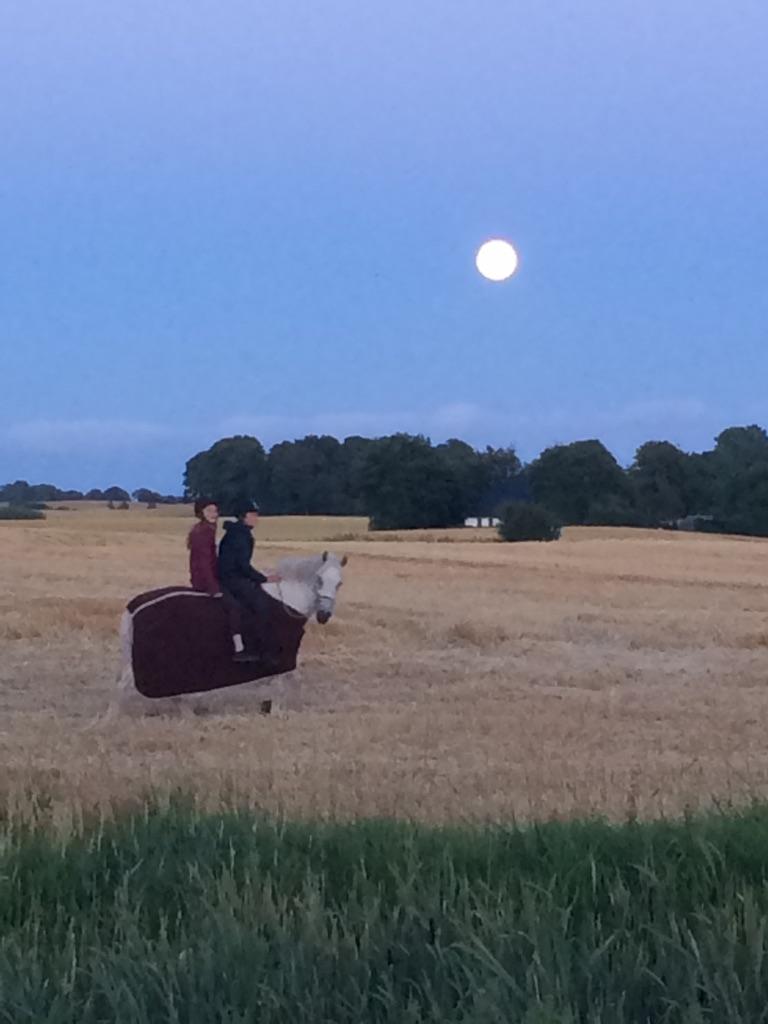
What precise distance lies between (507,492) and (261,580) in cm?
5662

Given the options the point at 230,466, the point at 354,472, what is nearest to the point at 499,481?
the point at 354,472

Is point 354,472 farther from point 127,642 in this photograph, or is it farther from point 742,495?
point 127,642

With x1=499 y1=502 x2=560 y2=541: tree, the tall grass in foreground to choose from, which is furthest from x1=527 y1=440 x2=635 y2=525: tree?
the tall grass in foreground

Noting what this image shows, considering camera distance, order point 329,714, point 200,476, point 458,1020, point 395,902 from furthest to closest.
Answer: point 200,476, point 329,714, point 395,902, point 458,1020

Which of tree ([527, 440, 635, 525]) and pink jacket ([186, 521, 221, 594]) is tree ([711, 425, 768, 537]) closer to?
tree ([527, 440, 635, 525])

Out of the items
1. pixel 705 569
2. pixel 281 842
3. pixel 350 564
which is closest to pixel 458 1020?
pixel 281 842

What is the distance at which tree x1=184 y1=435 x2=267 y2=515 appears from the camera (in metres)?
65.1

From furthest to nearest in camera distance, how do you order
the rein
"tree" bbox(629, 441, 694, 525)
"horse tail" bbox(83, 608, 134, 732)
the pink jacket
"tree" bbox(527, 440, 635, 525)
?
"tree" bbox(629, 441, 694, 525)
"tree" bbox(527, 440, 635, 525)
the rein
the pink jacket
"horse tail" bbox(83, 608, 134, 732)

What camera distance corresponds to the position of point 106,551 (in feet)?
107

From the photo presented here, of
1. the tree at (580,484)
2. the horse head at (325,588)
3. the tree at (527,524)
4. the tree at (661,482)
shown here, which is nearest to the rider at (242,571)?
the horse head at (325,588)

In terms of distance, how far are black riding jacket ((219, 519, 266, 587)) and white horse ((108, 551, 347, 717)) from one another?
0.41 meters

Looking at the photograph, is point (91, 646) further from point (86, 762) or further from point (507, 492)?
point (507, 492)

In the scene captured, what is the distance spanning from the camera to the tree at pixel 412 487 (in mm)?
64312

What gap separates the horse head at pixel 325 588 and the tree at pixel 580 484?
5707 centimetres
